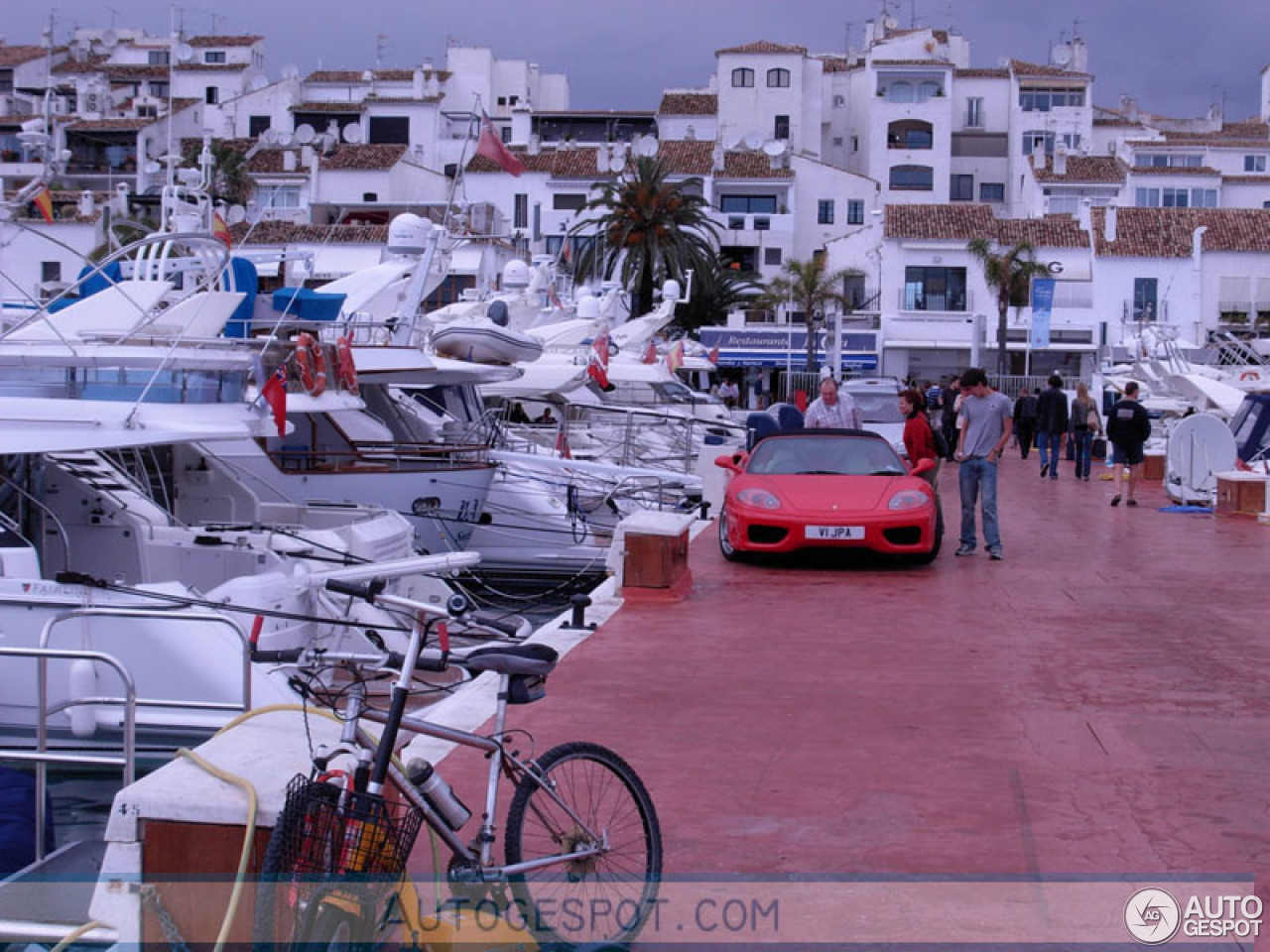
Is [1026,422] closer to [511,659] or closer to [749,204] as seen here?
[511,659]

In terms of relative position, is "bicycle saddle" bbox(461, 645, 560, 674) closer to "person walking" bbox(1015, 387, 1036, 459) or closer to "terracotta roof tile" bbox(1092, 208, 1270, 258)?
"person walking" bbox(1015, 387, 1036, 459)

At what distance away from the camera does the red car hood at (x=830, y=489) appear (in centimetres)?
1476

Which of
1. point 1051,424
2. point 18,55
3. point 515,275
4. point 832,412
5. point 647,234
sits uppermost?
point 18,55

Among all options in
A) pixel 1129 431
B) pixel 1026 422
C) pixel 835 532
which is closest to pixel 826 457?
pixel 835 532

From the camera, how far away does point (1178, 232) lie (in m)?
64.2

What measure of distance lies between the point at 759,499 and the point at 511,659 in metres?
10.4

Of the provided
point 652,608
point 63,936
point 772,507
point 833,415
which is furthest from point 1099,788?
point 833,415

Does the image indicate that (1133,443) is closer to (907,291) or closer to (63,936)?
(63,936)

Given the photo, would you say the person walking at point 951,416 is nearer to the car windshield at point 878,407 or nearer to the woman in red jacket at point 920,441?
the car windshield at point 878,407

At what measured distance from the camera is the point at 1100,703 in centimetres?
868

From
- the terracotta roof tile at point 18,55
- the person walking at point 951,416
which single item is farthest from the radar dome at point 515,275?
the terracotta roof tile at point 18,55

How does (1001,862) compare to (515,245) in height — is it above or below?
below

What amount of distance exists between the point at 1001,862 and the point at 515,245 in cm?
4684

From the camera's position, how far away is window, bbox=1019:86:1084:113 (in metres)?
91.4
